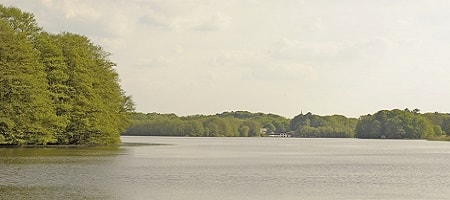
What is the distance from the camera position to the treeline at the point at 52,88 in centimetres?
5978

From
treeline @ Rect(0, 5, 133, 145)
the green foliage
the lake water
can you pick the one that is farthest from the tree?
the green foliage

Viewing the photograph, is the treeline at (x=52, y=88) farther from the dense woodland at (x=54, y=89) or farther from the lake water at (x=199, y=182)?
the lake water at (x=199, y=182)

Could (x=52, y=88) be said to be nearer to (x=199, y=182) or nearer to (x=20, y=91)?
(x=20, y=91)

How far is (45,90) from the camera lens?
209 feet

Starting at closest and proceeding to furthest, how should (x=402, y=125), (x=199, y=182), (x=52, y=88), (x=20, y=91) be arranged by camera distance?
1. (x=199, y=182)
2. (x=20, y=91)
3. (x=52, y=88)
4. (x=402, y=125)

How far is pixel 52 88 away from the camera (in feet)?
219

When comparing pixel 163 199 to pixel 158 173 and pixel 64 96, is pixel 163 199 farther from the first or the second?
pixel 64 96

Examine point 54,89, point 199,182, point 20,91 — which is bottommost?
point 199,182

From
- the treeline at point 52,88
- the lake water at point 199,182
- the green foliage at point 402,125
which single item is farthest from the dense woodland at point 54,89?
the green foliage at point 402,125

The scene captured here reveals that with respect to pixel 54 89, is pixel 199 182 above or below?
below

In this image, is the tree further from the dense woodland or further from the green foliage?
the green foliage

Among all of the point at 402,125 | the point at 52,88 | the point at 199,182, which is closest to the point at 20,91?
Result: the point at 52,88

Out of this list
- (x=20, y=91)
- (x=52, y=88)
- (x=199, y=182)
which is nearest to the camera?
(x=199, y=182)

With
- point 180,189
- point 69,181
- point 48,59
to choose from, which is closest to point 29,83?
point 48,59
